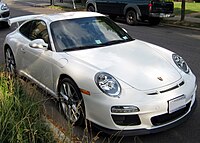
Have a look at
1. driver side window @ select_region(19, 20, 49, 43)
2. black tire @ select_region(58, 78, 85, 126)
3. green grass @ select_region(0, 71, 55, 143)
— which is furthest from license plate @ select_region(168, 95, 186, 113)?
driver side window @ select_region(19, 20, 49, 43)

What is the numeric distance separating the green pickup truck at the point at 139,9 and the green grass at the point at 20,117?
9832 millimetres

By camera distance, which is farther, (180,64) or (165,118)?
(180,64)

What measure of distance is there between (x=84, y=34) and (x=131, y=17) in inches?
370

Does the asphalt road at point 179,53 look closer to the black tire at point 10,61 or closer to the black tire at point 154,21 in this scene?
the black tire at point 154,21

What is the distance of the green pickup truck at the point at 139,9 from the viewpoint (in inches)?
495

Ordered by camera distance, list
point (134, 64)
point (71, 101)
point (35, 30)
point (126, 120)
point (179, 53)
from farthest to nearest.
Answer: point (179, 53)
point (35, 30)
point (71, 101)
point (134, 64)
point (126, 120)

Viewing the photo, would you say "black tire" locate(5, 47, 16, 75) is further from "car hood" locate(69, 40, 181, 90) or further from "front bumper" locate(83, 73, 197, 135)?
"front bumper" locate(83, 73, 197, 135)

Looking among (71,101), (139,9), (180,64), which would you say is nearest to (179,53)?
(180,64)

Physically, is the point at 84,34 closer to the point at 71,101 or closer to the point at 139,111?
the point at 71,101

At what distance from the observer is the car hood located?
3.45 m

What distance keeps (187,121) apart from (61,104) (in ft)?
5.78

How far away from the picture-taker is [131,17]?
531 inches

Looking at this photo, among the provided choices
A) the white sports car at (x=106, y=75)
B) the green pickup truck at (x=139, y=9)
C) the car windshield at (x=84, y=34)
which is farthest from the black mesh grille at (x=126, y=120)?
the green pickup truck at (x=139, y=9)

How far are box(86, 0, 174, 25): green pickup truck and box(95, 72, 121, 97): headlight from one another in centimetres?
968
